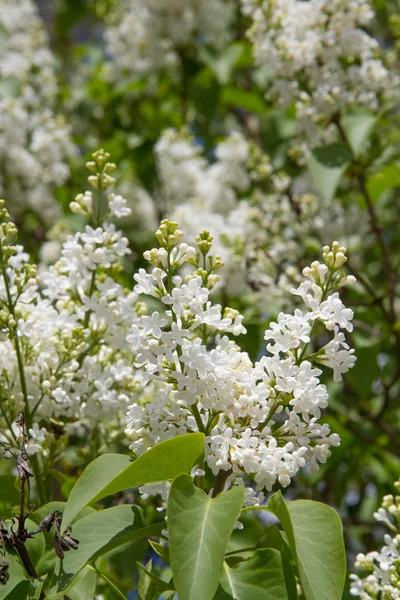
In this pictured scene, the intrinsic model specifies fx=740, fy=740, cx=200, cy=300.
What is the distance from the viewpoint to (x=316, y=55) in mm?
3201

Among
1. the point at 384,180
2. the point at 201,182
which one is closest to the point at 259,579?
the point at 384,180

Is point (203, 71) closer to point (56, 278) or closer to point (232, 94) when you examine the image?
point (232, 94)

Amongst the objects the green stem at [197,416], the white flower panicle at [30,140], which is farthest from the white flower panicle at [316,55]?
the green stem at [197,416]

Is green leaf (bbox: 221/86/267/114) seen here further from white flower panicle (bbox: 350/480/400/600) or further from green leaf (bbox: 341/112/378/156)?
white flower panicle (bbox: 350/480/400/600)

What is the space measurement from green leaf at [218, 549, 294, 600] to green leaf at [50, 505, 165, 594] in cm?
18

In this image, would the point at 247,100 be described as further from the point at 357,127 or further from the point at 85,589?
the point at 85,589

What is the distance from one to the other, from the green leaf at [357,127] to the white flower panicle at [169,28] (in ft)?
6.49

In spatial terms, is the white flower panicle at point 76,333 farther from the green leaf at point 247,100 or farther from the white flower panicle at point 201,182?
the green leaf at point 247,100

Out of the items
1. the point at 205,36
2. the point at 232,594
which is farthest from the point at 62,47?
the point at 232,594

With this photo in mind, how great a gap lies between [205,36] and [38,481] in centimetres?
380

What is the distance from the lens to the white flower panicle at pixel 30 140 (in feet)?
15.1

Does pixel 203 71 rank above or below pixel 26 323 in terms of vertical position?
above

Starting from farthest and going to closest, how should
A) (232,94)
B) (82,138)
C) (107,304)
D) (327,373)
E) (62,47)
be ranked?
(62,47)
(82,138)
(232,94)
(327,373)
(107,304)

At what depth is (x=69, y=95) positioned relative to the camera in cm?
547
